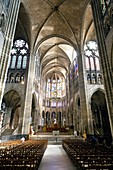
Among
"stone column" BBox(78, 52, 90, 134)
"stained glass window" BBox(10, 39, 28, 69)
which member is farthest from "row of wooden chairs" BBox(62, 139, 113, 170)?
"stained glass window" BBox(10, 39, 28, 69)

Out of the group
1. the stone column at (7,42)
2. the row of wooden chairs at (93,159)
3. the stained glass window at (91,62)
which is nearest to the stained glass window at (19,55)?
the stone column at (7,42)

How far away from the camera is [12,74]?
745 inches

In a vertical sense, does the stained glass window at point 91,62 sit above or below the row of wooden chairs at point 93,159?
above

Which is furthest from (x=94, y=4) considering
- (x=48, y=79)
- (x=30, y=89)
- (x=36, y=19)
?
(x=48, y=79)

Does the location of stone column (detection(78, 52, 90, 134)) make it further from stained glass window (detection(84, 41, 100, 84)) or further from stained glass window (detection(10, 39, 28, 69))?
stained glass window (detection(10, 39, 28, 69))

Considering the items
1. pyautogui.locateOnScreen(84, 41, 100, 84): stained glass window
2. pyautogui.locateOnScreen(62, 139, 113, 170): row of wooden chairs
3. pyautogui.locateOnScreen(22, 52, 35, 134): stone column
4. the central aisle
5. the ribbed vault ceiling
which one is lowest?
the central aisle

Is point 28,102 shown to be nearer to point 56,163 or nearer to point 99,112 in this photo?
point 56,163

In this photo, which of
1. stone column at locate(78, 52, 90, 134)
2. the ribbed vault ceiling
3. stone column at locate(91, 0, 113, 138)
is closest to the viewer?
stone column at locate(91, 0, 113, 138)

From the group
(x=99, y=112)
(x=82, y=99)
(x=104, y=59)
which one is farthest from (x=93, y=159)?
(x=99, y=112)

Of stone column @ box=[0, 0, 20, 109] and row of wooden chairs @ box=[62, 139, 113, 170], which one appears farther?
stone column @ box=[0, 0, 20, 109]

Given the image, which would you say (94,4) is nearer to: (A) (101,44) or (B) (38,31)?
(A) (101,44)

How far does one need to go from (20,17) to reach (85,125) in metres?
20.0

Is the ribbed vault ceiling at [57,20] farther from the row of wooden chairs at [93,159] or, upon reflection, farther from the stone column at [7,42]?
the row of wooden chairs at [93,159]

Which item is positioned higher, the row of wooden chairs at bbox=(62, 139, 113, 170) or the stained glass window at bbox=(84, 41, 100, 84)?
the stained glass window at bbox=(84, 41, 100, 84)
